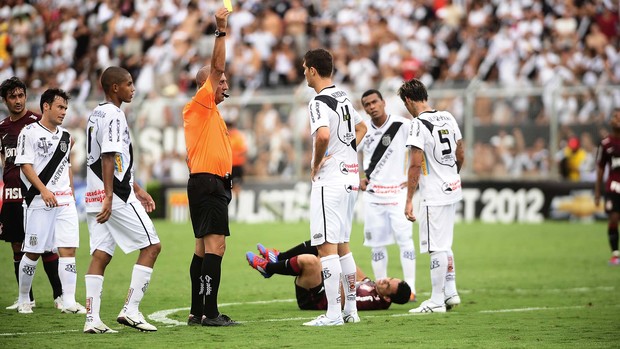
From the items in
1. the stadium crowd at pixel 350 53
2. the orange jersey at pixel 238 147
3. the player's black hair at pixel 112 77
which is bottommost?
the player's black hair at pixel 112 77

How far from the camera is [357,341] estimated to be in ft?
30.1

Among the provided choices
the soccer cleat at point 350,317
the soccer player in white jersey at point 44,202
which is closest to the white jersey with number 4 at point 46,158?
the soccer player in white jersey at point 44,202

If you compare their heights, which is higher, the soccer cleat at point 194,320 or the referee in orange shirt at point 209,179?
the referee in orange shirt at point 209,179

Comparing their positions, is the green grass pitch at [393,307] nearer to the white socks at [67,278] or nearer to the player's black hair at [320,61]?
the white socks at [67,278]

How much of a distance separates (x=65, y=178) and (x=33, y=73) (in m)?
21.4

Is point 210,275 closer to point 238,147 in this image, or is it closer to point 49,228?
point 49,228

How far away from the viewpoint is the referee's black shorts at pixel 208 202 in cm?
998

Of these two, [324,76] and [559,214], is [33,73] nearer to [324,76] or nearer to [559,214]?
[559,214]

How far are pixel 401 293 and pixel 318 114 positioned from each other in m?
2.81

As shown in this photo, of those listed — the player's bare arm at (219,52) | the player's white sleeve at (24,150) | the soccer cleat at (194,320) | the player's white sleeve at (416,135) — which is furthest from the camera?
the player's white sleeve at (416,135)

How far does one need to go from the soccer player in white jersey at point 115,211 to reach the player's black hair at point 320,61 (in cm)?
182

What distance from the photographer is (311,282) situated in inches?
459

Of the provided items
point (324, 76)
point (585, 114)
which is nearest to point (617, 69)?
point (585, 114)

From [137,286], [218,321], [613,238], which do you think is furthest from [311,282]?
[613,238]
